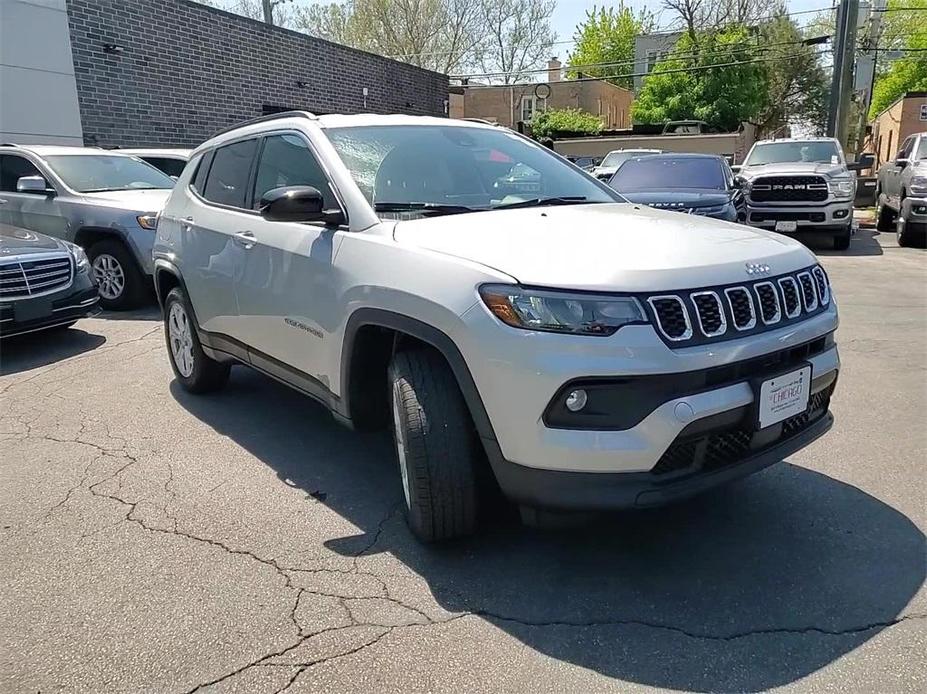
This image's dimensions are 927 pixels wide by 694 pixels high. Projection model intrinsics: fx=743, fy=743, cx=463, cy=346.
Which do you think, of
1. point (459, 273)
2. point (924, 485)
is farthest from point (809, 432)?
point (459, 273)

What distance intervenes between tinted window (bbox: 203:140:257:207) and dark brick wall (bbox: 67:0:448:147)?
21.3ft

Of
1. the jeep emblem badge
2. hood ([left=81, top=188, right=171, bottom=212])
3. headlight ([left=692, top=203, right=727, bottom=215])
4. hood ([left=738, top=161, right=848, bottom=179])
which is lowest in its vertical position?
headlight ([left=692, top=203, right=727, bottom=215])

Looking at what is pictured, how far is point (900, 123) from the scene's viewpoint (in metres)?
33.6

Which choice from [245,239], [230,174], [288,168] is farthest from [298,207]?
[230,174]

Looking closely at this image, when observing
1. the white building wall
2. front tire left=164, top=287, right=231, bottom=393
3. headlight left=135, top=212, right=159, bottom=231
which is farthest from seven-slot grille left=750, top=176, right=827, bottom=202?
the white building wall

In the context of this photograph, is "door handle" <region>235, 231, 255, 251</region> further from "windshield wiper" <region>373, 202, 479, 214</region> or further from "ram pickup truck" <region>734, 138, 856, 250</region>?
"ram pickup truck" <region>734, 138, 856, 250</region>

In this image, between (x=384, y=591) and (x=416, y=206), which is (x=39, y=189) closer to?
(x=416, y=206)

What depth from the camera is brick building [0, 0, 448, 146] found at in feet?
40.9

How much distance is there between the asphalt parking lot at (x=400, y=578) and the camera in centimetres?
244

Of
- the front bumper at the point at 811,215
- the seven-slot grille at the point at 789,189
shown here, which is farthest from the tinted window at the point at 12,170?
the seven-slot grille at the point at 789,189

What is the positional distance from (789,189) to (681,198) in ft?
12.5

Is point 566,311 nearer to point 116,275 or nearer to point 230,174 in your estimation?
point 230,174

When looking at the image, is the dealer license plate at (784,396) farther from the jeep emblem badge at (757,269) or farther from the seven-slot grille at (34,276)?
the seven-slot grille at (34,276)

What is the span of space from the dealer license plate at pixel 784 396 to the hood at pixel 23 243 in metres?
6.36
